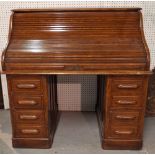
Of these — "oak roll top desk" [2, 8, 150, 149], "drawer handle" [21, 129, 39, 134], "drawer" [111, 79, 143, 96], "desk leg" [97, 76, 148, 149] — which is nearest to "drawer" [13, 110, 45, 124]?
"oak roll top desk" [2, 8, 150, 149]

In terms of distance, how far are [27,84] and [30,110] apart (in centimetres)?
27

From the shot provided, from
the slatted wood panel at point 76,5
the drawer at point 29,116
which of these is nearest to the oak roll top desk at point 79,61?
the drawer at point 29,116

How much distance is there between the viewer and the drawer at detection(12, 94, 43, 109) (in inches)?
80.5

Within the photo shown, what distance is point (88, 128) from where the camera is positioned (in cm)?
260

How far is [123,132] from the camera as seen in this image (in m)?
2.16

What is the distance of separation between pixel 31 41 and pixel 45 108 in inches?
24.6

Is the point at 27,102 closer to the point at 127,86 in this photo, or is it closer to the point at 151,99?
the point at 127,86

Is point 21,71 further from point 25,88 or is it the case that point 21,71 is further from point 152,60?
point 152,60

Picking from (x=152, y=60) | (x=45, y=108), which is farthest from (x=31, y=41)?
(x=152, y=60)

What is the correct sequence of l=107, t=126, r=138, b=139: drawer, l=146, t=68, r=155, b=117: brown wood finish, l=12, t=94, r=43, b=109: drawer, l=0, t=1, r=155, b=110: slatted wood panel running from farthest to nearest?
l=146, t=68, r=155, b=117: brown wood finish → l=0, t=1, r=155, b=110: slatted wood panel → l=107, t=126, r=138, b=139: drawer → l=12, t=94, r=43, b=109: drawer

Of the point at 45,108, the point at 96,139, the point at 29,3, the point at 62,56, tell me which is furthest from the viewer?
the point at 29,3

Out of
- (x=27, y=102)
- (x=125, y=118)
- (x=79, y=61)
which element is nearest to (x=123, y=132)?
(x=125, y=118)

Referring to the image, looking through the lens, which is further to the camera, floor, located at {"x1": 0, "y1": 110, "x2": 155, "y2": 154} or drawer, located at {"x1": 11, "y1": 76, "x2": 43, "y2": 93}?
floor, located at {"x1": 0, "y1": 110, "x2": 155, "y2": 154}

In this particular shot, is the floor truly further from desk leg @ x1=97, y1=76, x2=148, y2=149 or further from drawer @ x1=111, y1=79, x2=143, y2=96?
drawer @ x1=111, y1=79, x2=143, y2=96
